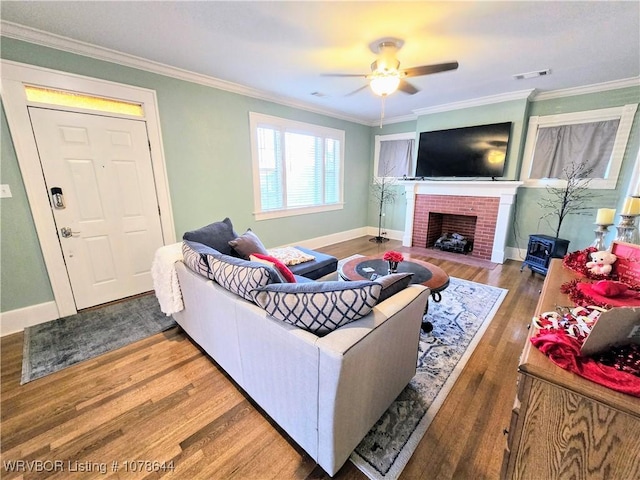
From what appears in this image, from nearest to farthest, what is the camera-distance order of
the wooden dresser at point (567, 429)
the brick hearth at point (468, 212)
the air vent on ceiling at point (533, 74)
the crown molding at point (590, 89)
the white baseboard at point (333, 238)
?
the wooden dresser at point (567, 429) < the air vent on ceiling at point (533, 74) < the crown molding at point (590, 89) < the brick hearth at point (468, 212) < the white baseboard at point (333, 238)

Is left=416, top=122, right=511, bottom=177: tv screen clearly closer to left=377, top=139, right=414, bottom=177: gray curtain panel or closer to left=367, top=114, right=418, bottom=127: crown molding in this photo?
left=377, top=139, right=414, bottom=177: gray curtain panel

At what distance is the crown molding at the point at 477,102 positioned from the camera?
3643 mm

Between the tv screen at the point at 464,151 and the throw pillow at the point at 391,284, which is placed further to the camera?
the tv screen at the point at 464,151

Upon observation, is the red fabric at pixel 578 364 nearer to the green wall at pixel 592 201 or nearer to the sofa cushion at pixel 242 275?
the sofa cushion at pixel 242 275

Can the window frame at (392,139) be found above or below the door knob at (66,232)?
above

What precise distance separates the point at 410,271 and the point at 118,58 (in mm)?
3622

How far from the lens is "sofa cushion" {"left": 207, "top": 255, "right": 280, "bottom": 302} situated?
1.36m

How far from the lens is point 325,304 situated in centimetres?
114

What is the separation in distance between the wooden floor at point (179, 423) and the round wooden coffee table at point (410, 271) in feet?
1.98

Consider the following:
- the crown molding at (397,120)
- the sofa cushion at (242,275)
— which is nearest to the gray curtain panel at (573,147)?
the crown molding at (397,120)

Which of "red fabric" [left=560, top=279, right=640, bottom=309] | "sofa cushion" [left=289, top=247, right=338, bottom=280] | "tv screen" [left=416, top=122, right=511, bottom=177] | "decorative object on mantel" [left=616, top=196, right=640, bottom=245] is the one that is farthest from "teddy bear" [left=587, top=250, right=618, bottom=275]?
"tv screen" [left=416, top=122, right=511, bottom=177]

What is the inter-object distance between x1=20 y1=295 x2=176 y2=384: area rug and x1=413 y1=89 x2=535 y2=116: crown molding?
503 centimetres

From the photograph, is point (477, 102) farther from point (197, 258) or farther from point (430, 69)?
point (197, 258)

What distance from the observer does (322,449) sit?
1153 millimetres
